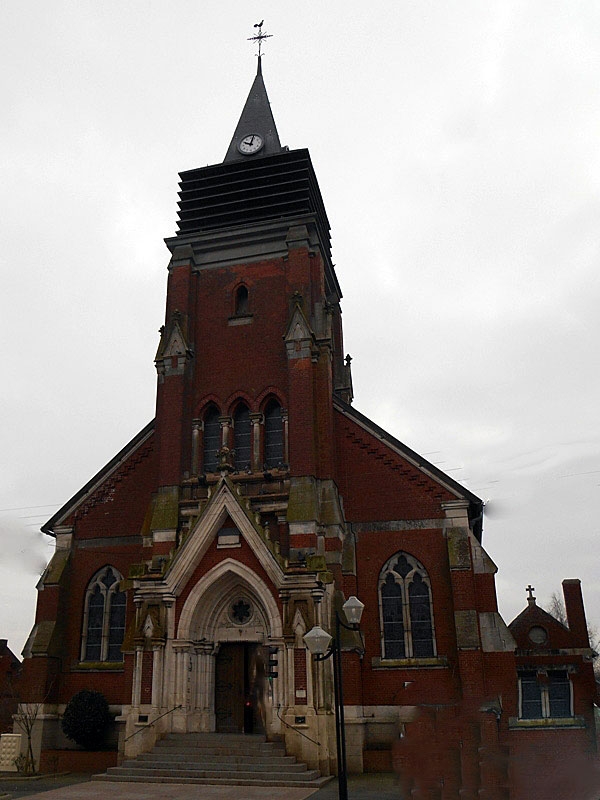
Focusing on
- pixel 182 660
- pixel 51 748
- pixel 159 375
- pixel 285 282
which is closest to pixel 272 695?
pixel 182 660

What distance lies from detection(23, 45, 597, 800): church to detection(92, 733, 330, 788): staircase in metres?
0.52

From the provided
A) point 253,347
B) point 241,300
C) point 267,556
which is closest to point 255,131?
point 241,300

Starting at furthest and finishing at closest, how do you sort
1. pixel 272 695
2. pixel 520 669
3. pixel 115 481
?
pixel 520 669, pixel 115 481, pixel 272 695

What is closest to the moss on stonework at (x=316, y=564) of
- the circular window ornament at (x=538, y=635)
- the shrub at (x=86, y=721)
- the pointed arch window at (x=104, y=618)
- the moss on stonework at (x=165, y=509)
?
the moss on stonework at (x=165, y=509)

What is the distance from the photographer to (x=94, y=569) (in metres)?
25.7

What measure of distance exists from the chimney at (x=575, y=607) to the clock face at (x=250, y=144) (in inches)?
1027

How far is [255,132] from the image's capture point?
107 ft

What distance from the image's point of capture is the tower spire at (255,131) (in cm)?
3142

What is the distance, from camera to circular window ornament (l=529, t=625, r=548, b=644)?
115 ft

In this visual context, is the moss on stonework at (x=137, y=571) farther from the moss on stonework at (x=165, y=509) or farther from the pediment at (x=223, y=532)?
the moss on stonework at (x=165, y=509)

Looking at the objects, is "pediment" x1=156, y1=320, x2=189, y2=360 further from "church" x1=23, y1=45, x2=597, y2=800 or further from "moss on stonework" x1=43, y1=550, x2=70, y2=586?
"moss on stonework" x1=43, y1=550, x2=70, y2=586

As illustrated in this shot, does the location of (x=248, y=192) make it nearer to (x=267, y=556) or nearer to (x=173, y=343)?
(x=173, y=343)

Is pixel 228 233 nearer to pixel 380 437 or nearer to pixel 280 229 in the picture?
pixel 280 229

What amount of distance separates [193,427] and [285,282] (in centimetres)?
642
